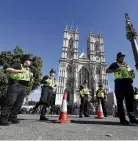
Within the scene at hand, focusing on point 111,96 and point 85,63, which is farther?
point 85,63

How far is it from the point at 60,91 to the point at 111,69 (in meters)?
45.2

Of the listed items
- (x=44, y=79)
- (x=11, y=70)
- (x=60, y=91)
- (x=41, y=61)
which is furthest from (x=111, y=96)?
(x=11, y=70)

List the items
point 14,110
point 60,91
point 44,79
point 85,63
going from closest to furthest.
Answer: point 14,110 < point 44,79 < point 60,91 < point 85,63

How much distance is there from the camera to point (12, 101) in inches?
161

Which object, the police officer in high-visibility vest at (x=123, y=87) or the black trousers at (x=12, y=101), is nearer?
the black trousers at (x=12, y=101)

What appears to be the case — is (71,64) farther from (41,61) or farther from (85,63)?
(41,61)

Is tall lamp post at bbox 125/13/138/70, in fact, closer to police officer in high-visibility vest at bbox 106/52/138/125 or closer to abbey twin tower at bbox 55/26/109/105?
police officer in high-visibility vest at bbox 106/52/138/125

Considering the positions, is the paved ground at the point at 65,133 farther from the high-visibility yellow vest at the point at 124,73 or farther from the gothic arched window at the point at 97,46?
the gothic arched window at the point at 97,46

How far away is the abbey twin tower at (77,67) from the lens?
50.1 m

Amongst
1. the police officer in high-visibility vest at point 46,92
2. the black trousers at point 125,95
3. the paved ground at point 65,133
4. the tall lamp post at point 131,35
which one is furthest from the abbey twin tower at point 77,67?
the paved ground at point 65,133

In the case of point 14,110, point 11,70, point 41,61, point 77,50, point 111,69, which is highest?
point 77,50

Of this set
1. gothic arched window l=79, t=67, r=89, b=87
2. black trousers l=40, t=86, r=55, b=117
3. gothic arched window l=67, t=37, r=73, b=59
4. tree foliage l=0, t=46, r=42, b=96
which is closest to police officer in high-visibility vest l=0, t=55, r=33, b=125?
black trousers l=40, t=86, r=55, b=117

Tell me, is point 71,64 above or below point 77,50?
below

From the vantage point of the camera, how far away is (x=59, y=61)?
51.8 metres
